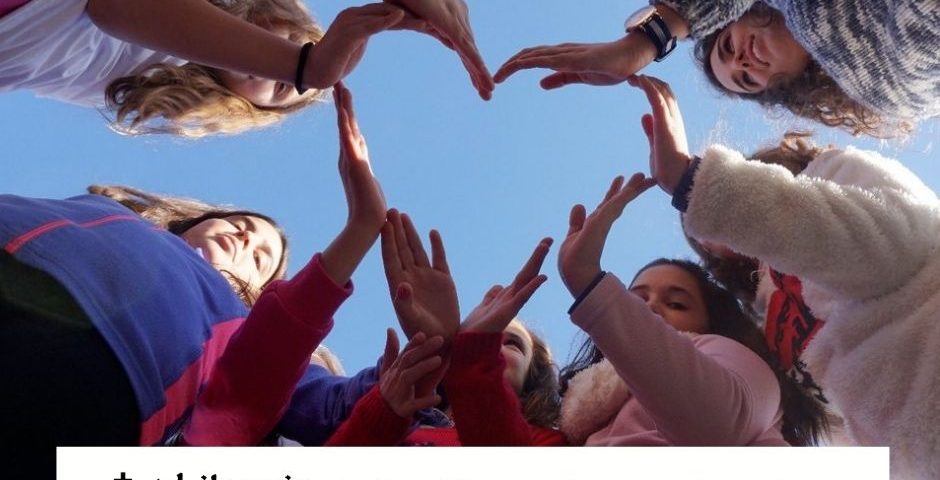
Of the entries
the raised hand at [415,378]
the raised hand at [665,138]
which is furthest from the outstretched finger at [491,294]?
the raised hand at [665,138]

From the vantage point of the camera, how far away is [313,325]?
830mm

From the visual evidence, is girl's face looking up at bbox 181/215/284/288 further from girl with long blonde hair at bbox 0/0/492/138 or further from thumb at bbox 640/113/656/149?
thumb at bbox 640/113/656/149

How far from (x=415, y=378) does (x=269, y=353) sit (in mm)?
177

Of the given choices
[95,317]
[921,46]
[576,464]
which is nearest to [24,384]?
[95,317]

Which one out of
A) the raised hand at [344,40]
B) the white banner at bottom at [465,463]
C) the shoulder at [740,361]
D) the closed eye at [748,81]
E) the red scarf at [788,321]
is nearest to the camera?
the white banner at bottom at [465,463]

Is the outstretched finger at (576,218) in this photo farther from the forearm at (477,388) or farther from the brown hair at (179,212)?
the brown hair at (179,212)

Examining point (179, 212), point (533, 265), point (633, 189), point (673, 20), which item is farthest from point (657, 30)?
point (179, 212)

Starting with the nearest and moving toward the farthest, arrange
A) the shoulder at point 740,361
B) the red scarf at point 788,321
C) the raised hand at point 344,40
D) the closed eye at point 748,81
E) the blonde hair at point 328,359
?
the raised hand at point 344,40 < the shoulder at point 740,361 < the red scarf at point 788,321 < the closed eye at point 748,81 < the blonde hair at point 328,359

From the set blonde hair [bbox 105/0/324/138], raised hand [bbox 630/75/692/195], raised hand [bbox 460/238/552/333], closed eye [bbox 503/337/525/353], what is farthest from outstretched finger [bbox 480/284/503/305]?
blonde hair [bbox 105/0/324/138]

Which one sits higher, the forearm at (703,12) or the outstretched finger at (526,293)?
the forearm at (703,12)

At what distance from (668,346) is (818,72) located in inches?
20.9

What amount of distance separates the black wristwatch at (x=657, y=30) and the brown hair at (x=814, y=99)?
152 millimetres

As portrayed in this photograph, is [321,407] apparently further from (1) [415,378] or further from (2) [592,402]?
(2) [592,402]

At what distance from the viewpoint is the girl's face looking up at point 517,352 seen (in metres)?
1.12
